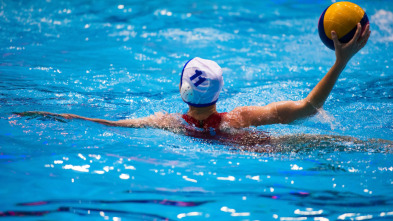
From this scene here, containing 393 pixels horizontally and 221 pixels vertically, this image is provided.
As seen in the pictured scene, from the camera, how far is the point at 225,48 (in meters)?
9.24

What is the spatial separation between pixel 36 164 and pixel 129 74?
3885 mm

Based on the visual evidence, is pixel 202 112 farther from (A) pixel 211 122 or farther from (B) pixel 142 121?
(B) pixel 142 121

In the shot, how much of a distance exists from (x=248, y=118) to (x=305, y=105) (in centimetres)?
66

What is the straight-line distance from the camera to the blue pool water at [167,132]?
3.26m

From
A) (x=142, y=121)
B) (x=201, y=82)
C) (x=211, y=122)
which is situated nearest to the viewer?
(x=201, y=82)

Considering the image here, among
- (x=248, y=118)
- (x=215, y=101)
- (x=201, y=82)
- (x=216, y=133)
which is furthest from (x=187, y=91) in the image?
(x=248, y=118)

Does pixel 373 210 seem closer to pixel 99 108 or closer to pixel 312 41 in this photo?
pixel 99 108

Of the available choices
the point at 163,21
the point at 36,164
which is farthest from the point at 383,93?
the point at 163,21

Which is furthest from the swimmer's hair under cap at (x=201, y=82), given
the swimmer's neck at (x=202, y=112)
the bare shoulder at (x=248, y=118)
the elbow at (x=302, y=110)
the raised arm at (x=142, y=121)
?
the elbow at (x=302, y=110)

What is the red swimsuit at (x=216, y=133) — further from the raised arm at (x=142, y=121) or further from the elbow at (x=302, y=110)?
the elbow at (x=302, y=110)

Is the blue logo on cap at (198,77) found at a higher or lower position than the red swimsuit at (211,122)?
higher

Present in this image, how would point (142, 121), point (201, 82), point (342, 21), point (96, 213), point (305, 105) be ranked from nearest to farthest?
point (96, 213)
point (305, 105)
point (201, 82)
point (342, 21)
point (142, 121)

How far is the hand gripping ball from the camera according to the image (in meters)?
3.87

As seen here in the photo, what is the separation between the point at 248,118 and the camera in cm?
408
